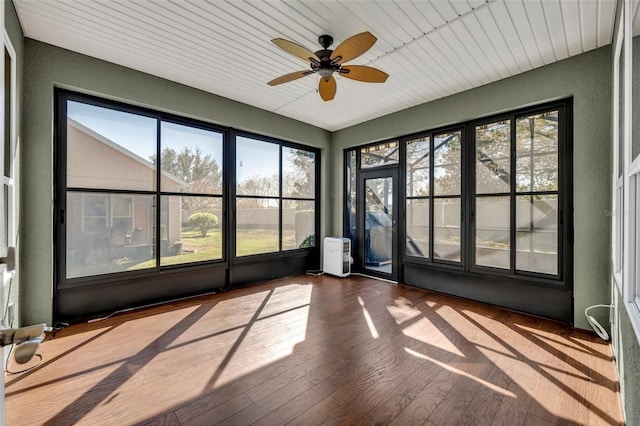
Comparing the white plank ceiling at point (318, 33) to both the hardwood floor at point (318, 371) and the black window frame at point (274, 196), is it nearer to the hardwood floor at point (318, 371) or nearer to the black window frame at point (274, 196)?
the black window frame at point (274, 196)

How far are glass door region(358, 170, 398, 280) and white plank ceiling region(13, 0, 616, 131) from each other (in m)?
1.93

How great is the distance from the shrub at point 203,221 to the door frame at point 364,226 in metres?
2.70

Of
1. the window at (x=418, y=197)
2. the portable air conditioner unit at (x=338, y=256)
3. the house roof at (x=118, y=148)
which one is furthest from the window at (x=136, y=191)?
the window at (x=418, y=197)

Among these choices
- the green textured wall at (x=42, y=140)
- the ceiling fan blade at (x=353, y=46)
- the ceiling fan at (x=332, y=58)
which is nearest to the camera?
the ceiling fan blade at (x=353, y=46)

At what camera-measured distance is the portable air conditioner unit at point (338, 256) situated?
5.49 metres

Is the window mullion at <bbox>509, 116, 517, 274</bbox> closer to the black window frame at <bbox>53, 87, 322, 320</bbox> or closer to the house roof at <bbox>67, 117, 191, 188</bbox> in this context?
the black window frame at <bbox>53, 87, 322, 320</bbox>

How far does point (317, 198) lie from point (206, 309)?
3.11 m

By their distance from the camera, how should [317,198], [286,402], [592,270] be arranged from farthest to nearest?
[317,198]
[592,270]
[286,402]

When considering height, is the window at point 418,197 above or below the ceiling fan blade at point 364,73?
below

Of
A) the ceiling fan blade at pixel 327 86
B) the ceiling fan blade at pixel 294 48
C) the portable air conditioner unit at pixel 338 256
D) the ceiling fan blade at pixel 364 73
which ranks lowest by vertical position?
the portable air conditioner unit at pixel 338 256

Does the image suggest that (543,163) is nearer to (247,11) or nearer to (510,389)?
(510,389)

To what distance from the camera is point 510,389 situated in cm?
210

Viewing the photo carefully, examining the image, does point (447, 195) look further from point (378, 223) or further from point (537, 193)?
point (378, 223)

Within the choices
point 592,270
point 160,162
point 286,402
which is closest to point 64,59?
point 160,162
